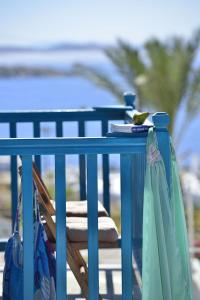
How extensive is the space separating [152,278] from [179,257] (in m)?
0.16

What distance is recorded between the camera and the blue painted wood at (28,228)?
→ 10.8 ft

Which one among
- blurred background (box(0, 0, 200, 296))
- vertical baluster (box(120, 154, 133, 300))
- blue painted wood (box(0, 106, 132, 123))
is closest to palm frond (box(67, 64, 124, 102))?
blurred background (box(0, 0, 200, 296))

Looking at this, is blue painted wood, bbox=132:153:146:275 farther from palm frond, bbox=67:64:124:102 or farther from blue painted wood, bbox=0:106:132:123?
palm frond, bbox=67:64:124:102

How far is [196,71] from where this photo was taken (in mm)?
15406

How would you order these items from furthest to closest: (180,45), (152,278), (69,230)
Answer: (180,45) < (69,230) < (152,278)

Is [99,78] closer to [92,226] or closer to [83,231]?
[83,231]

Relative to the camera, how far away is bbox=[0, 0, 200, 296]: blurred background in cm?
1503

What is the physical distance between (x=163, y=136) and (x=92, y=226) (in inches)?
19.2

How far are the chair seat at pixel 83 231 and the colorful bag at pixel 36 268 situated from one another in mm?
130

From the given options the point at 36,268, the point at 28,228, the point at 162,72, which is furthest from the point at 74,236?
the point at 162,72

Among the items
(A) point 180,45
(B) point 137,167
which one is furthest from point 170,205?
(A) point 180,45

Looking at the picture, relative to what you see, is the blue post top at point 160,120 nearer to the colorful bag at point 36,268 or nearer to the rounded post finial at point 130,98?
the colorful bag at point 36,268

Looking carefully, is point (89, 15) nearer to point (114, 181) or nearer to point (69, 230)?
point (114, 181)

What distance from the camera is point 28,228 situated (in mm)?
3301
